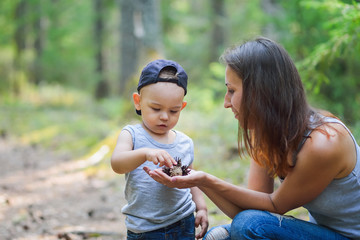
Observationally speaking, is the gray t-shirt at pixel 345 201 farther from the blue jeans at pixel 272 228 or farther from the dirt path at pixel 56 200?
the dirt path at pixel 56 200

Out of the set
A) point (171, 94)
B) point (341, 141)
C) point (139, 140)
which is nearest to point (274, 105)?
point (341, 141)

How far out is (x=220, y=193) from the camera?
2312 millimetres

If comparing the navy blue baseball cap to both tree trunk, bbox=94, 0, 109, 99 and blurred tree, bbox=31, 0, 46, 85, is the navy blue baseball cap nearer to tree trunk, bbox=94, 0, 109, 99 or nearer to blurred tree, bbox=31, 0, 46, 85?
blurred tree, bbox=31, 0, 46, 85

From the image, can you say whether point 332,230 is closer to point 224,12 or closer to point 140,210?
point 140,210

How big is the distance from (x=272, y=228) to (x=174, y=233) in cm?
60

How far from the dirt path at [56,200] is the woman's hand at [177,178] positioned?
4.90ft

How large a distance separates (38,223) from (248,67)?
288 cm

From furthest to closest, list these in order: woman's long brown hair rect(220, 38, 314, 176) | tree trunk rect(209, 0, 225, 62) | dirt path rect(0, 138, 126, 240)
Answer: tree trunk rect(209, 0, 225, 62) → dirt path rect(0, 138, 126, 240) → woman's long brown hair rect(220, 38, 314, 176)

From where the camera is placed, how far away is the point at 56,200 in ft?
16.0

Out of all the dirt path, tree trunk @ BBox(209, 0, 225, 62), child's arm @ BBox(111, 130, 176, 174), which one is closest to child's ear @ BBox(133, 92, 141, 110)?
child's arm @ BBox(111, 130, 176, 174)

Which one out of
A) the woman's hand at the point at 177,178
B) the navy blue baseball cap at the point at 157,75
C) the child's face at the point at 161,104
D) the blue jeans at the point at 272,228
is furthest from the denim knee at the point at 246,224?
the navy blue baseball cap at the point at 157,75

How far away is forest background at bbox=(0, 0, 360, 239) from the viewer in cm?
502

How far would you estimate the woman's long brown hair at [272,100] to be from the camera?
213cm

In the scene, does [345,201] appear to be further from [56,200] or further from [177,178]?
[56,200]
